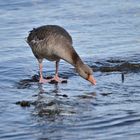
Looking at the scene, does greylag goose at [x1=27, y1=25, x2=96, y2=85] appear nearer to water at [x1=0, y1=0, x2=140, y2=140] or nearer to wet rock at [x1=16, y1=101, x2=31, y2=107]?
water at [x1=0, y1=0, x2=140, y2=140]

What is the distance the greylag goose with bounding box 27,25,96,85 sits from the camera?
1152 centimetres

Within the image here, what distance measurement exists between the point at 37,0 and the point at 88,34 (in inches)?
208

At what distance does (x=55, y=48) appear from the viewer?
11.9 metres

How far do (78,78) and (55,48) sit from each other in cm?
75

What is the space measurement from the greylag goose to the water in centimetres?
30

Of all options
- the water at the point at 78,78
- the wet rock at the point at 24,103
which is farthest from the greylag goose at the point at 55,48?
the wet rock at the point at 24,103

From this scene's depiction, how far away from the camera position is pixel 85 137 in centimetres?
818

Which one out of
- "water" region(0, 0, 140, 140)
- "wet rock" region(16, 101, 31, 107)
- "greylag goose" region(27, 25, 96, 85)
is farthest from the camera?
"greylag goose" region(27, 25, 96, 85)

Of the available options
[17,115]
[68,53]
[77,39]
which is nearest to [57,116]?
[17,115]

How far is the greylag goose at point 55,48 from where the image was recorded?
1152 cm

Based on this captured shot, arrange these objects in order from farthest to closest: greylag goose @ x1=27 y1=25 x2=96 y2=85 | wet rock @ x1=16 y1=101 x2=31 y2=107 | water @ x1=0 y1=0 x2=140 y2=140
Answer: greylag goose @ x1=27 y1=25 x2=96 y2=85 → wet rock @ x1=16 y1=101 x2=31 y2=107 → water @ x1=0 y1=0 x2=140 y2=140

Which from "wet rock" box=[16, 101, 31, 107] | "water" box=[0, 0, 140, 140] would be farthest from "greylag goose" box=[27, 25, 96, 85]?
"wet rock" box=[16, 101, 31, 107]

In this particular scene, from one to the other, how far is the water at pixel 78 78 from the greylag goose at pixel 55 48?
11.9 inches

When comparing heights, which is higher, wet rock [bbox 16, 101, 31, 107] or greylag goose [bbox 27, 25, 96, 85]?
greylag goose [bbox 27, 25, 96, 85]
